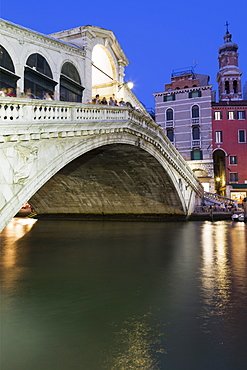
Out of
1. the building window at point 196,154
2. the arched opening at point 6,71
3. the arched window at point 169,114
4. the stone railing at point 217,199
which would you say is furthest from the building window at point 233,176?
the arched opening at point 6,71

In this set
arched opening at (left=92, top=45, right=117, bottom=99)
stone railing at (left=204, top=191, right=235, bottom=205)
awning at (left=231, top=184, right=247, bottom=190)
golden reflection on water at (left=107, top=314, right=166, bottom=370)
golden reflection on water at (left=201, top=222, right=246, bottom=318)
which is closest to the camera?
golden reflection on water at (left=107, top=314, right=166, bottom=370)

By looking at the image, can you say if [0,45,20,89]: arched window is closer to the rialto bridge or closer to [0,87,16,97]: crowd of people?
the rialto bridge

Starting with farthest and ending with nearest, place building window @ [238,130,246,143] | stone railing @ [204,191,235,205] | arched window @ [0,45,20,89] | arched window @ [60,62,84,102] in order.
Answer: building window @ [238,130,246,143] < stone railing @ [204,191,235,205] < arched window @ [60,62,84,102] < arched window @ [0,45,20,89]

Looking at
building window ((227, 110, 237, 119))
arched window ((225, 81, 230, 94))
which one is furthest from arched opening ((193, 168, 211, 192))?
arched window ((225, 81, 230, 94))

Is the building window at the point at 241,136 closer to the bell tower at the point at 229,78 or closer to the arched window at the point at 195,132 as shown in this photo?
the arched window at the point at 195,132

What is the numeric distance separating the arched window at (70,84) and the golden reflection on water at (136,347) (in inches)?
477

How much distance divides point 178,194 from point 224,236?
291 inches

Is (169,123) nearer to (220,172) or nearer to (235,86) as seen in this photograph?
(220,172)

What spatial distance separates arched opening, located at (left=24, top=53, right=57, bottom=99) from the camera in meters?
13.5

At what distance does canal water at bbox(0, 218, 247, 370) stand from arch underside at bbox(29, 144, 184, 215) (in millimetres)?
7923

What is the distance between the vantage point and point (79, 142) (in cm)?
1176

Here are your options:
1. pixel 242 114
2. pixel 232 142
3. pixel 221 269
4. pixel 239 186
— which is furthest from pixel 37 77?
pixel 242 114

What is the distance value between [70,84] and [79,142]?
5714 mm

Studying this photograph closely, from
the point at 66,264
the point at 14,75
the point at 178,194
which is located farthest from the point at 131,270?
the point at 178,194
